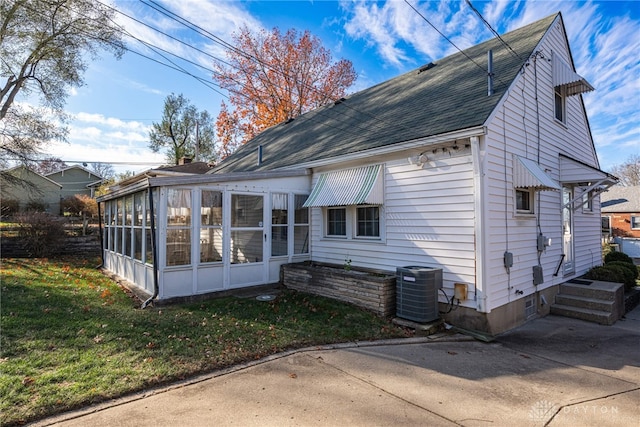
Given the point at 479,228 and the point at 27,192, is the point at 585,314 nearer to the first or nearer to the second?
the point at 479,228

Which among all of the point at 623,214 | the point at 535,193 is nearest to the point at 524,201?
the point at 535,193

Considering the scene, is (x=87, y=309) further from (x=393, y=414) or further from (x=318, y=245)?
(x=393, y=414)

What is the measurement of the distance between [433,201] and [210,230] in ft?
16.5

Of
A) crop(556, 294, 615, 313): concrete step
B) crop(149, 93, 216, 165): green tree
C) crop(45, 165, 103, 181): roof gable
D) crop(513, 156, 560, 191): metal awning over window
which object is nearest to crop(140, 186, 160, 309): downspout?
crop(513, 156, 560, 191): metal awning over window

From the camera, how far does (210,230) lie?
7.53 metres

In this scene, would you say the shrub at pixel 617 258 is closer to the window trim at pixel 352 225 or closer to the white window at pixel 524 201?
the white window at pixel 524 201

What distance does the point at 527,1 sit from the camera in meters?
7.76

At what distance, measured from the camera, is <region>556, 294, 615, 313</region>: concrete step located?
6.99 metres

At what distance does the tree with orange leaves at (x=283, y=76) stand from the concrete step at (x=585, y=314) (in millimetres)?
20163

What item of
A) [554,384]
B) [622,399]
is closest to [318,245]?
[554,384]

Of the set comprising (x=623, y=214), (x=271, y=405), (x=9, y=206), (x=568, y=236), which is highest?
(x=9, y=206)

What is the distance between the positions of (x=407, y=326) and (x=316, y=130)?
8.37m

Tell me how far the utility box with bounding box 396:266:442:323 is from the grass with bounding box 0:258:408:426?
1.40 ft

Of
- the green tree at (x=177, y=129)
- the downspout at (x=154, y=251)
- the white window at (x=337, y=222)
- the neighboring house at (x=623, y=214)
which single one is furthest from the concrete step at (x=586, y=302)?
the green tree at (x=177, y=129)
